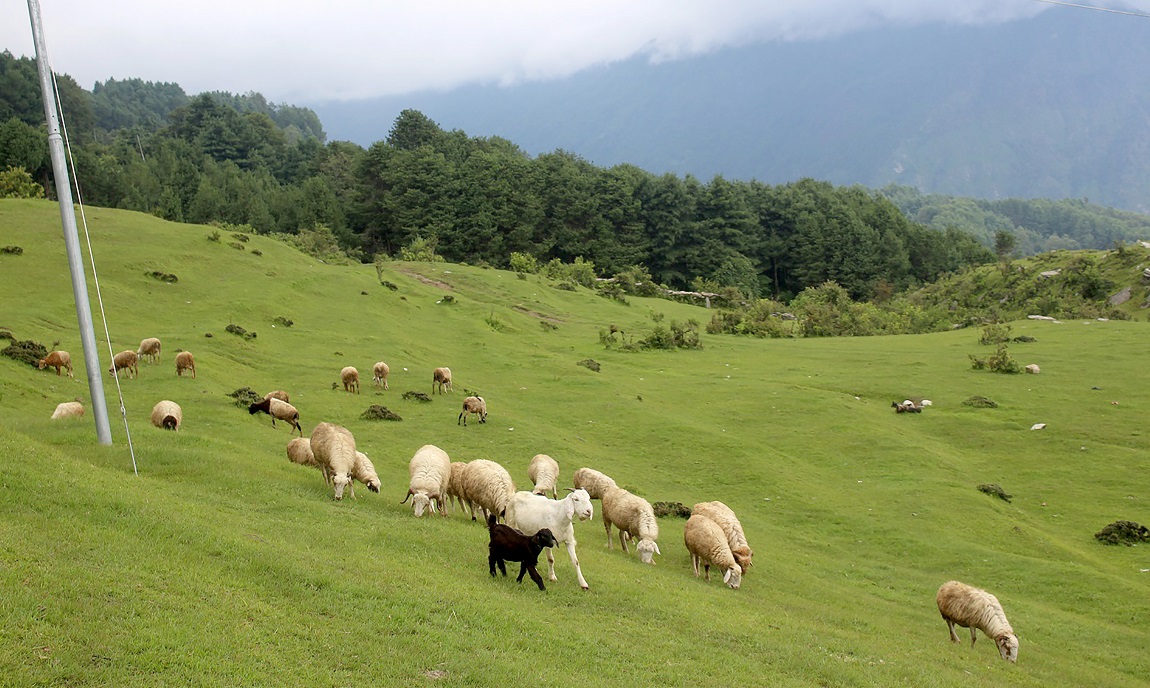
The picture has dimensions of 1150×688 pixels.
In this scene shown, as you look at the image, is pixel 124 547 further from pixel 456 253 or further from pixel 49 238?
pixel 456 253

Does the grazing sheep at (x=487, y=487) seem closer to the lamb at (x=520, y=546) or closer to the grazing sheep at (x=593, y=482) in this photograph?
the lamb at (x=520, y=546)

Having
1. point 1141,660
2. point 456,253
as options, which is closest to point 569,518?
Answer: point 1141,660

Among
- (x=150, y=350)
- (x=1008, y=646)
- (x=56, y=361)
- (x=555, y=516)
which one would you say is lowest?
(x=1008, y=646)

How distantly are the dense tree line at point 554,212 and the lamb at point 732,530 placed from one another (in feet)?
236

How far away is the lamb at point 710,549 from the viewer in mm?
15461

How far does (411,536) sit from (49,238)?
4072cm

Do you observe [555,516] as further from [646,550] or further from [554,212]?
[554,212]

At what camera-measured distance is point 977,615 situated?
14289 mm

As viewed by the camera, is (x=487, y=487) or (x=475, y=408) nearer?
(x=487, y=487)

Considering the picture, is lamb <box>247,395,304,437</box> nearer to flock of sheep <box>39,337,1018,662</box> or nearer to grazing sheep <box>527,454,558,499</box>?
flock of sheep <box>39,337,1018,662</box>

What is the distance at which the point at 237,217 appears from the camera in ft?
303

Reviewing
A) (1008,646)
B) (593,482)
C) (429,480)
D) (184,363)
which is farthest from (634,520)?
(184,363)

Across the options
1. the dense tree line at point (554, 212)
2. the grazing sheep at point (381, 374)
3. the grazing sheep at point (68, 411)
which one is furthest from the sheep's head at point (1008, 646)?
the dense tree line at point (554, 212)

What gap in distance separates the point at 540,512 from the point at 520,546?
3.06 ft
